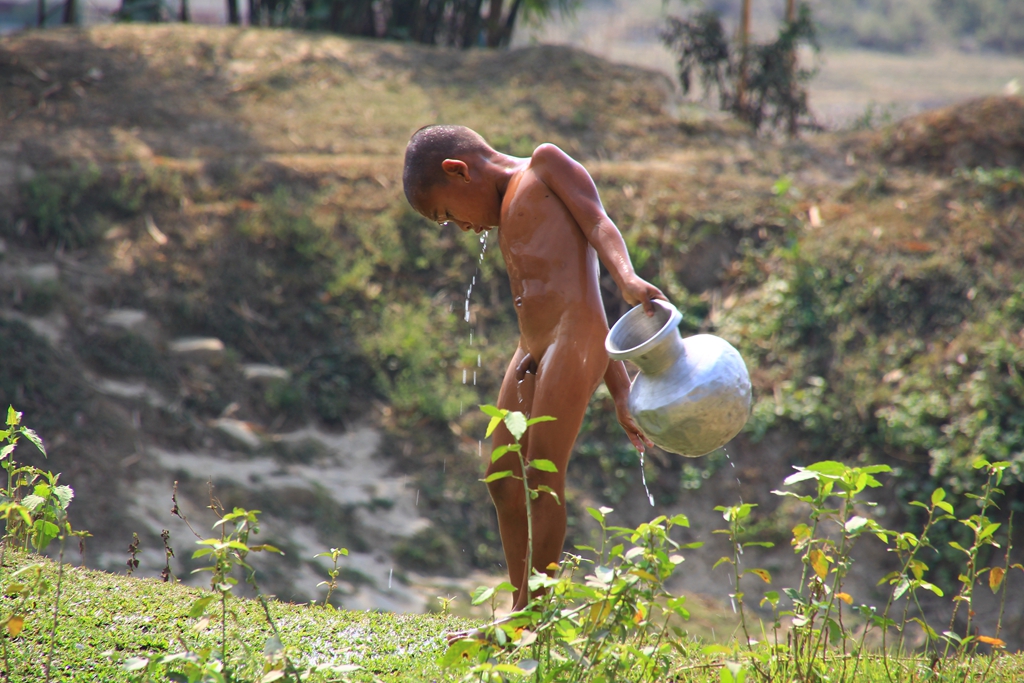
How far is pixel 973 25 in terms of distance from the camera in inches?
1040

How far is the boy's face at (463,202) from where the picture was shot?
3.02 meters

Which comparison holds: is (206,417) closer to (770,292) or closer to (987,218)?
(770,292)

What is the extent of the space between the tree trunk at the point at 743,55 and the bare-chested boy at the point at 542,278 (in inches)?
333

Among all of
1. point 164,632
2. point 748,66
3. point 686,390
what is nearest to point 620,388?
point 686,390

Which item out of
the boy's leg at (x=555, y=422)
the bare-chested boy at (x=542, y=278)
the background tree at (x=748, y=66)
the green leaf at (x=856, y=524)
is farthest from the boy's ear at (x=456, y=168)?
the background tree at (x=748, y=66)

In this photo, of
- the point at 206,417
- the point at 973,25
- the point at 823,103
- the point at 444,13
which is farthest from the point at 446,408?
A: the point at 973,25

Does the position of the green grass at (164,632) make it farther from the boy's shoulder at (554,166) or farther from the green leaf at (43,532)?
the boy's shoulder at (554,166)

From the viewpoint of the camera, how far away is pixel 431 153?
3.00 metres

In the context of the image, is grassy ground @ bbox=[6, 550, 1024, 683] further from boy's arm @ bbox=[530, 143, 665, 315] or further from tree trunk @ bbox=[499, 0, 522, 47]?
tree trunk @ bbox=[499, 0, 522, 47]

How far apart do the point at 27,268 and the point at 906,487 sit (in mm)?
6075

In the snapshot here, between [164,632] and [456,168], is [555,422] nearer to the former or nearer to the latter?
[456,168]

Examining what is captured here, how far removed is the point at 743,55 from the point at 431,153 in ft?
28.4

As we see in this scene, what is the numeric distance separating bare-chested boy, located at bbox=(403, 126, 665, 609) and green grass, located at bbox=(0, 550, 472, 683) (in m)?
0.51

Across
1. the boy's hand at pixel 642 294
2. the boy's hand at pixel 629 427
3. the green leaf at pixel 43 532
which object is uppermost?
the boy's hand at pixel 642 294
